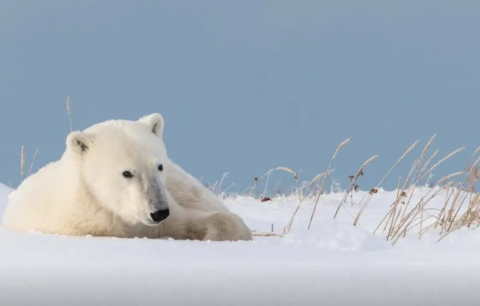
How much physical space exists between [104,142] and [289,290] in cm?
200

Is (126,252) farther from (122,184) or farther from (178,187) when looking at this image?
(178,187)

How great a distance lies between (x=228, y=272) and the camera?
129 inches

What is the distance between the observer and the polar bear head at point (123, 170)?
4227 mm

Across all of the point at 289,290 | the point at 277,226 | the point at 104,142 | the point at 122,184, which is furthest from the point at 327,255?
the point at 277,226

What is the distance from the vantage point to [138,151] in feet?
14.4

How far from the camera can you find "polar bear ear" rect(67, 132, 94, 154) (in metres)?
4.48

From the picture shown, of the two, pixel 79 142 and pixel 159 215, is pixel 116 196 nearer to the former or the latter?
pixel 159 215

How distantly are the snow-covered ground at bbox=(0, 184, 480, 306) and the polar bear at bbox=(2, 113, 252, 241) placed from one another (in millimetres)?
281

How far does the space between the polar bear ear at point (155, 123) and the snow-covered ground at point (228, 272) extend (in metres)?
1.01

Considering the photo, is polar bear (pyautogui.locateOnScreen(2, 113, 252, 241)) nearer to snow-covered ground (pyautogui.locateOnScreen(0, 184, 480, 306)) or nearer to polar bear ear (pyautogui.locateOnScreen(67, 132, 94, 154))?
polar bear ear (pyautogui.locateOnScreen(67, 132, 94, 154))

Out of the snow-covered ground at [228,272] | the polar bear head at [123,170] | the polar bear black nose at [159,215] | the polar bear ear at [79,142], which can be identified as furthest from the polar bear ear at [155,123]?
the snow-covered ground at [228,272]

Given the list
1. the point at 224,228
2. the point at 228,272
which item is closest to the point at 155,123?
the point at 224,228

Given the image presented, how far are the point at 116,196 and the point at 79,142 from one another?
0.48 m

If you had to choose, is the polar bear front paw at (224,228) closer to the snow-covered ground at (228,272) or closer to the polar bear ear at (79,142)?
the snow-covered ground at (228,272)
